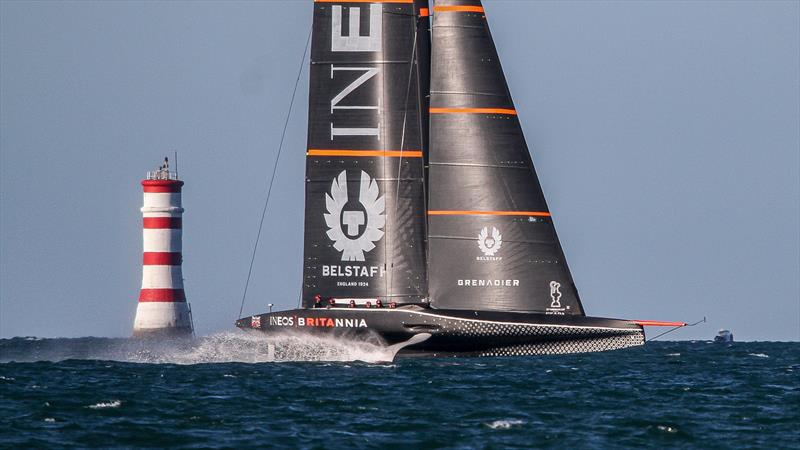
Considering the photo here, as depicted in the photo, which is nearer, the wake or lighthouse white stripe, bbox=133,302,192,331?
the wake

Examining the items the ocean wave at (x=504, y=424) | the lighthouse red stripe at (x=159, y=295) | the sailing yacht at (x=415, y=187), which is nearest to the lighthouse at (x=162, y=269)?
the lighthouse red stripe at (x=159, y=295)

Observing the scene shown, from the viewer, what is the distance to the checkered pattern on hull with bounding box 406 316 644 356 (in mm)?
37344

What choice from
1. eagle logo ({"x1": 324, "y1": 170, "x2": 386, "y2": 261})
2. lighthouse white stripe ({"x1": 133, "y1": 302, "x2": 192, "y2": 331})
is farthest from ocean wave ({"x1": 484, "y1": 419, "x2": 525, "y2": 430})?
lighthouse white stripe ({"x1": 133, "y1": 302, "x2": 192, "y2": 331})

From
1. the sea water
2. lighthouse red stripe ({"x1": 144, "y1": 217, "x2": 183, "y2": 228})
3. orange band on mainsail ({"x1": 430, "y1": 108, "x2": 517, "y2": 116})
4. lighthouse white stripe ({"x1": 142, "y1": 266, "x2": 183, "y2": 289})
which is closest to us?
the sea water

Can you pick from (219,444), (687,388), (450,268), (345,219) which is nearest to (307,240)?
(345,219)

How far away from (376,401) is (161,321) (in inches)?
1221

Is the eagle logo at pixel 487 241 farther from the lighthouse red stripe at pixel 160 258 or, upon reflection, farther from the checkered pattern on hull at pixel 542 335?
the lighthouse red stripe at pixel 160 258

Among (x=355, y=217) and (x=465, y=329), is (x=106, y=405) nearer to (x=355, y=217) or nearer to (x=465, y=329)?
(x=465, y=329)

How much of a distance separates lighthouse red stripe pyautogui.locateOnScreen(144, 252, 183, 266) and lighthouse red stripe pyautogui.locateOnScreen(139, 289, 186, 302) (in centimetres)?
→ 106

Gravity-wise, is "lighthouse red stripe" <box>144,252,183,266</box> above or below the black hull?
above

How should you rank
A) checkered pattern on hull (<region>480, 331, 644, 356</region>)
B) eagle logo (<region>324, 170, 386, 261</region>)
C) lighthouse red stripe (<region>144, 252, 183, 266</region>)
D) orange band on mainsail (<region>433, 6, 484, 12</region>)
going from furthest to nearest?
lighthouse red stripe (<region>144, 252, 183, 266</region>), orange band on mainsail (<region>433, 6, 484, 12</region>), eagle logo (<region>324, 170, 386, 261</region>), checkered pattern on hull (<region>480, 331, 644, 356</region>)

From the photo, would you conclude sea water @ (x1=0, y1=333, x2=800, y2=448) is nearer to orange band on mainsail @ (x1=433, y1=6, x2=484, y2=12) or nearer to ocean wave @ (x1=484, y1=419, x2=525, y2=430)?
ocean wave @ (x1=484, y1=419, x2=525, y2=430)

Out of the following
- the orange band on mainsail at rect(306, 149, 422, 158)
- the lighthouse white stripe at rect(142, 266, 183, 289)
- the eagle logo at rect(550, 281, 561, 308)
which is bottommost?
the eagle logo at rect(550, 281, 561, 308)

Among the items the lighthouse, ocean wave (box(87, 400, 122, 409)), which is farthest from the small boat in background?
ocean wave (box(87, 400, 122, 409))
